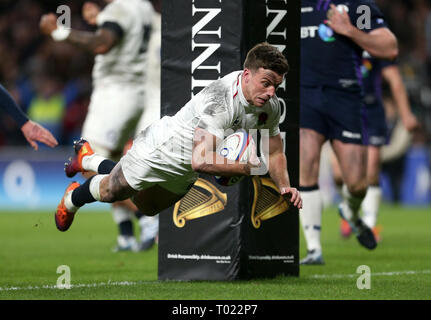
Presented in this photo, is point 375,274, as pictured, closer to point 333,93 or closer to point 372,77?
point 333,93

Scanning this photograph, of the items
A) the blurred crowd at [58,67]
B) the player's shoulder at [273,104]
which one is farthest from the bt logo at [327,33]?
the blurred crowd at [58,67]

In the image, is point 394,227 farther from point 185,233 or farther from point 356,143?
point 185,233

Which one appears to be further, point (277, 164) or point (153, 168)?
point (277, 164)

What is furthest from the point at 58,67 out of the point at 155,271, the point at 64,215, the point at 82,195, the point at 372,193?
the point at 82,195

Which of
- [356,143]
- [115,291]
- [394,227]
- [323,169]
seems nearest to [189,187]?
[115,291]

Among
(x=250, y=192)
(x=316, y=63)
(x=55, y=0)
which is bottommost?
(x=250, y=192)

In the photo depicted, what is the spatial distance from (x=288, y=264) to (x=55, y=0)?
15993mm

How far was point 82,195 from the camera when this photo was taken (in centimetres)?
684

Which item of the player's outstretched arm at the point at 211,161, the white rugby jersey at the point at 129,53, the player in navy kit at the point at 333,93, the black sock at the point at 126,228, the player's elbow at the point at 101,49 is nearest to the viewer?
the player's outstretched arm at the point at 211,161

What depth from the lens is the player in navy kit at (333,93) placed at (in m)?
8.81

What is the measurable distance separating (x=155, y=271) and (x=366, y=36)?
3.01 m

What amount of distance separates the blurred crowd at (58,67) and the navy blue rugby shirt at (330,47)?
10.3 meters

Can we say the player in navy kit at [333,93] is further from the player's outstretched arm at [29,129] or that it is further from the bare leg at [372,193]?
the player's outstretched arm at [29,129]

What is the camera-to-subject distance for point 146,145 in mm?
6383
